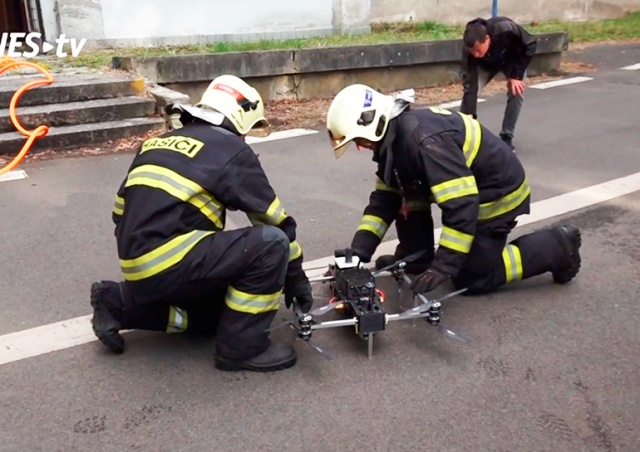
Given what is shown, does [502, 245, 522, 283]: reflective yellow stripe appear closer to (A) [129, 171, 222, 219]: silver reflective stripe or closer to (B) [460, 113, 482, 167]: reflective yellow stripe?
(B) [460, 113, 482, 167]: reflective yellow stripe

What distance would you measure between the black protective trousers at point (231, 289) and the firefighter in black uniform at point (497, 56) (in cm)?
370

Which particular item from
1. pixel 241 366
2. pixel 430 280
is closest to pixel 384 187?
pixel 430 280

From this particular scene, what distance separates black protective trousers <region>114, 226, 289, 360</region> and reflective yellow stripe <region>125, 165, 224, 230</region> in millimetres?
172

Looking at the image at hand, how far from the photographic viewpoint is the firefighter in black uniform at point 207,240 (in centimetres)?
281

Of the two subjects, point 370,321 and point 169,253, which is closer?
point 169,253

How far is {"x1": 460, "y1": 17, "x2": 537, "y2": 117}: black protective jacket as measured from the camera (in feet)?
20.1

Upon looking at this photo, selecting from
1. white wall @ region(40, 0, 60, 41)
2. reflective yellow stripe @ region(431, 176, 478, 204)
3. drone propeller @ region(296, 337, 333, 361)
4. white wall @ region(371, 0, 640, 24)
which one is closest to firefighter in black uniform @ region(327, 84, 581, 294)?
reflective yellow stripe @ region(431, 176, 478, 204)

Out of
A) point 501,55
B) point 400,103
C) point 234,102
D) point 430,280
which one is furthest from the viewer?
point 501,55

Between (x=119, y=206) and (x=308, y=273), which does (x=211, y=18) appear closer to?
(x=308, y=273)

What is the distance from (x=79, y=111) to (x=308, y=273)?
3779 millimetres

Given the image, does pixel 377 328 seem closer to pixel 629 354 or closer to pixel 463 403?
pixel 463 403

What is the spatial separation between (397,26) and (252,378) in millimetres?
11189

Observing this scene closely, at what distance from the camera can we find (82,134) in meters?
6.59

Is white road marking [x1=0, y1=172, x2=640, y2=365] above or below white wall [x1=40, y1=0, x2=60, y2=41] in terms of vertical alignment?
below
